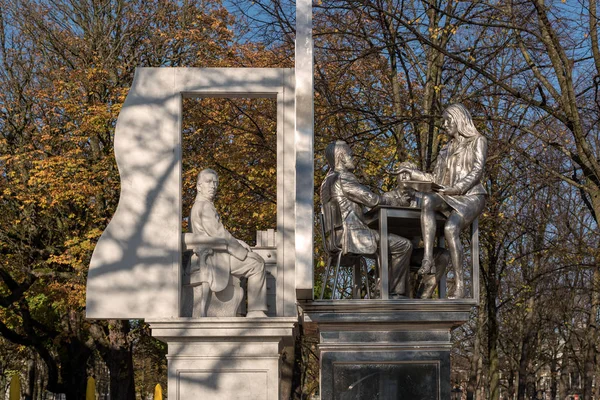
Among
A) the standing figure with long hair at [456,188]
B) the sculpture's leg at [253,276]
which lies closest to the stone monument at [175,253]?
the sculpture's leg at [253,276]

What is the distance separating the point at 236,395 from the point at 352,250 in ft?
8.40

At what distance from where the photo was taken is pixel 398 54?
62.7ft

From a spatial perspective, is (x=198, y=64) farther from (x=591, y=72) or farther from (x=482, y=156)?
(x=482, y=156)

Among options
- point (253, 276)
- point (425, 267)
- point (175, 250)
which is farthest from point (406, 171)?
point (175, 250)

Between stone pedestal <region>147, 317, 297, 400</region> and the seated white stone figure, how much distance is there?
365 millimetres

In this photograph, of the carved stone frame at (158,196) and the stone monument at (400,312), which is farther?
the carved stone frame at (158,196)

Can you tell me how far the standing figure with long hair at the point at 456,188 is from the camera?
10719 mm

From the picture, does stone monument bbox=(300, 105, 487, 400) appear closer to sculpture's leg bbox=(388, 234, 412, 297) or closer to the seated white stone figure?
sculpture's leg bbox=(388, 234, 412, 297)

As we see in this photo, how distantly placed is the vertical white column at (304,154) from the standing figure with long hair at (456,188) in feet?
3.62

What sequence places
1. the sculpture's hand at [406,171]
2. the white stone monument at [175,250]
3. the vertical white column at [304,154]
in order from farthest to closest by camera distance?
1. the white stone monument at [175,250]
2. the sculpture's hand at [406,171]
3. the vertical white column at [304,154]

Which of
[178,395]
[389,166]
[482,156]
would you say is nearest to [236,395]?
[178,395]

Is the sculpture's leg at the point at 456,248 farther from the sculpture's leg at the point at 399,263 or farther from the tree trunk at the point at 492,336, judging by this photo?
the tree trunk at the point at 492,336

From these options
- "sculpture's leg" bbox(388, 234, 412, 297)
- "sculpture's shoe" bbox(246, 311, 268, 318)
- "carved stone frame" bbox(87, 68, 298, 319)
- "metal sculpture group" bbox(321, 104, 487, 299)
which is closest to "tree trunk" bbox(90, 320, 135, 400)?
"carved stone frame" bbox(87, 68, 298, 319)

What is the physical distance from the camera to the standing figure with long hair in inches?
422
